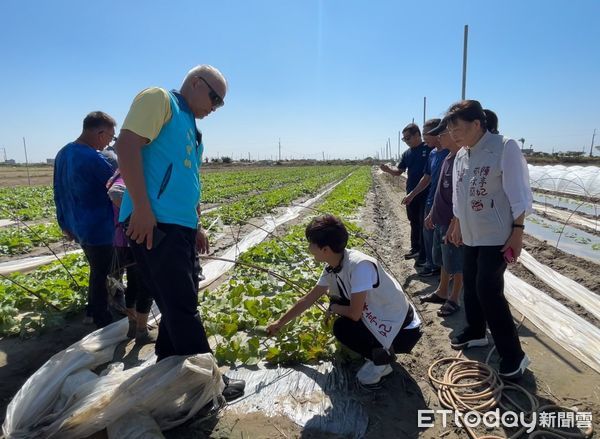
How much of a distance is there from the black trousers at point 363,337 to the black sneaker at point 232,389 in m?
0.74

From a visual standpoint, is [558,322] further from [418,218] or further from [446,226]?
[418,218]

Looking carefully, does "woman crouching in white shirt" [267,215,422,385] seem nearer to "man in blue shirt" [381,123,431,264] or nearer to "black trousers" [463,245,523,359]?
"black trousers" [463,245,523,359]

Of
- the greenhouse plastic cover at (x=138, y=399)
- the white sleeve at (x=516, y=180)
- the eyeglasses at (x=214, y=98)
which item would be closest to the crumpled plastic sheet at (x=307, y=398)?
the greenhouse plastic cover at (x=138, y=399)

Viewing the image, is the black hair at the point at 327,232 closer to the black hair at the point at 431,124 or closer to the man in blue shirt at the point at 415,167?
the black hair at the point at 431,124

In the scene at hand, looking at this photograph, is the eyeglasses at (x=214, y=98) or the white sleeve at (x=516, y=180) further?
the white sleeve at (x=516, y=180)

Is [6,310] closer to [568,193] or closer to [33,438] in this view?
[33,438]

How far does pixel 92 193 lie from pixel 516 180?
10.8 ft

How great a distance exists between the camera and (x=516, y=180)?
2584 millimetres

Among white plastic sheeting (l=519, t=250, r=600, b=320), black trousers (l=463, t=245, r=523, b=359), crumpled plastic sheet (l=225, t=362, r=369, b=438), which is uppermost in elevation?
black trousers (l=463, t=245, r=523, b=359)

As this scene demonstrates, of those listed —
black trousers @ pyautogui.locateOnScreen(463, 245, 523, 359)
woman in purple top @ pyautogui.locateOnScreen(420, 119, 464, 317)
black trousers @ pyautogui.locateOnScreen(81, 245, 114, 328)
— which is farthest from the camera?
woman in purple top @ pyautogui.locateOnScreen(420, 119, 464, 317)

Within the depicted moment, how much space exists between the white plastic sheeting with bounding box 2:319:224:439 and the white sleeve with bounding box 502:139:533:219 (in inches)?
84.9

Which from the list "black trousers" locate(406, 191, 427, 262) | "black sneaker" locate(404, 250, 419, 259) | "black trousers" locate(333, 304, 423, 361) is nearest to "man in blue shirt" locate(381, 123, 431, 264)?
"black trousers" locate(406, 191, 427, 262)

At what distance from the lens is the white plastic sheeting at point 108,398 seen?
2.01 metres

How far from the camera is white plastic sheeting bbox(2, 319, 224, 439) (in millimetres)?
2010
